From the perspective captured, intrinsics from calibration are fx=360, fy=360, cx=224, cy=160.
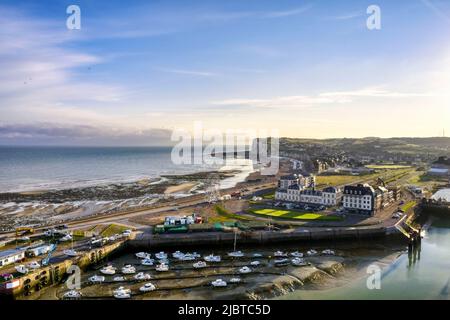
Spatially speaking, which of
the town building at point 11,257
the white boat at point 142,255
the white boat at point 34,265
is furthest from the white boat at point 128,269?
the town building at point 11,257

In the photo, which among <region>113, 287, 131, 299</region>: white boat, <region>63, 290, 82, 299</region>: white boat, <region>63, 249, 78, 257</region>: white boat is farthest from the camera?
<region>63, 249, 78, 257</region>: white boat

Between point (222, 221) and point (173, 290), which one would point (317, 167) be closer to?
point (222, 221)

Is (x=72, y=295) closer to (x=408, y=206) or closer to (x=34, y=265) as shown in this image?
(x=34, y=265)

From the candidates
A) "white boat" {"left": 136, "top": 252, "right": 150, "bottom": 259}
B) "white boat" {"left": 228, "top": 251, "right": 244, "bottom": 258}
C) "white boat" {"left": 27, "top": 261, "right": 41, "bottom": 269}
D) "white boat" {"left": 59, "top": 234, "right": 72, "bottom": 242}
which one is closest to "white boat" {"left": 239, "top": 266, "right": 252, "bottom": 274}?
"white boat" {"left": 228, "top": 251, "right": 244, "bottom": 258}

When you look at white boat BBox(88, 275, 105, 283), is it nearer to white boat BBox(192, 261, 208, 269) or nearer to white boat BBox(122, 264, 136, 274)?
white boat BBox(122, 264, 136, 274)
